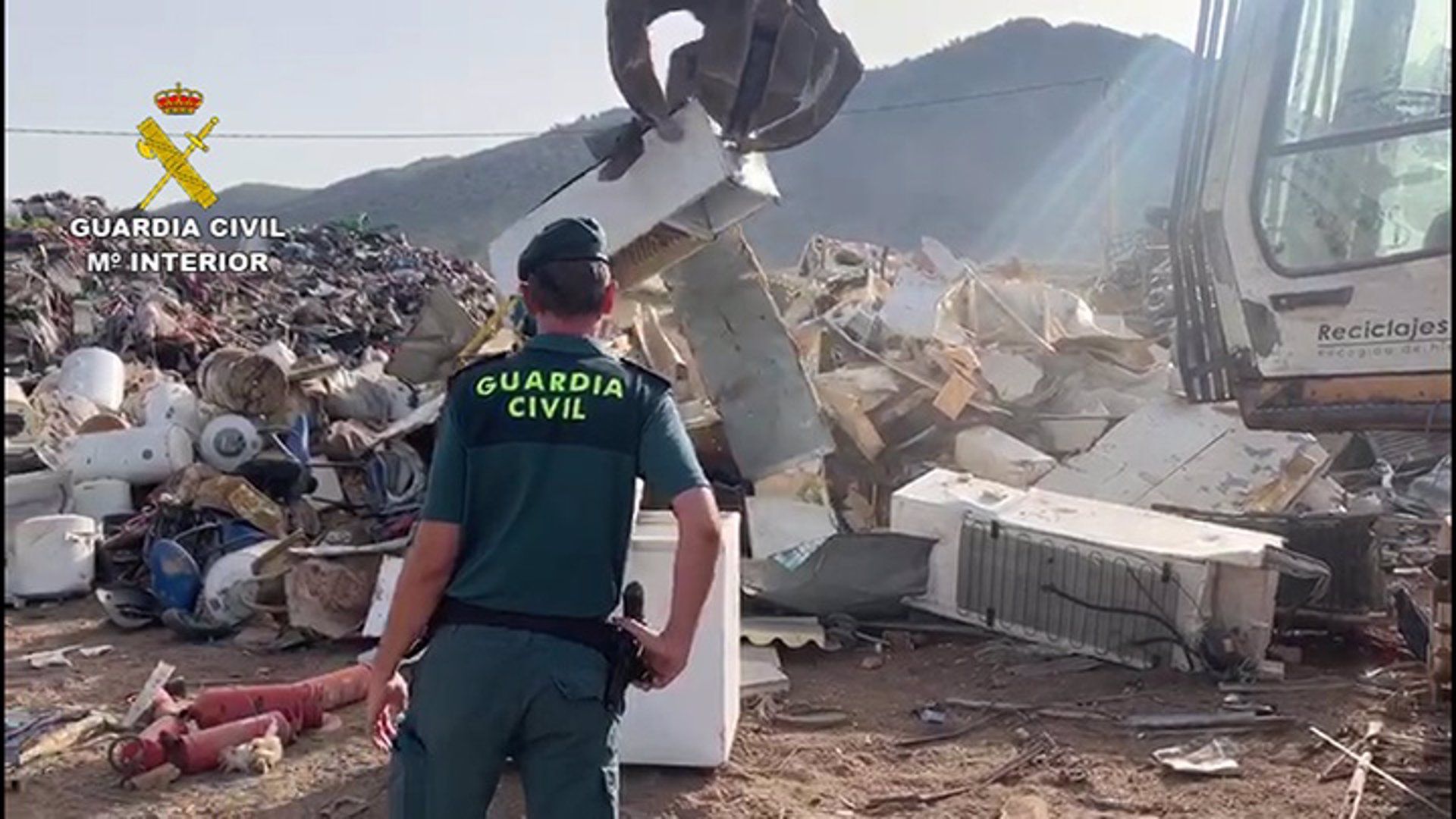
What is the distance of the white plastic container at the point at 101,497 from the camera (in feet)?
25.3

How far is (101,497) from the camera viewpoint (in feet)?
25.4

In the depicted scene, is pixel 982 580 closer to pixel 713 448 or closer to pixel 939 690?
pixel 939 690

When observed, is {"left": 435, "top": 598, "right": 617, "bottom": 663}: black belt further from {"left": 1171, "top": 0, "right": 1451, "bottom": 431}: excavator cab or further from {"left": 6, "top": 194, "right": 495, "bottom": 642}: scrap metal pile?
{"left": 6, "top": 194, "right": 495, "bottom": 642}: scrap metal pile

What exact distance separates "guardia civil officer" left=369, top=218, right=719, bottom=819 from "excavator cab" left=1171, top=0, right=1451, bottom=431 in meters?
2.43

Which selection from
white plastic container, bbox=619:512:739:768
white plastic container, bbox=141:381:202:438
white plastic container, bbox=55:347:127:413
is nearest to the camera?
white plastic container, bbox=619:512:739:768

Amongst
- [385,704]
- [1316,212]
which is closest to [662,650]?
[385,704]

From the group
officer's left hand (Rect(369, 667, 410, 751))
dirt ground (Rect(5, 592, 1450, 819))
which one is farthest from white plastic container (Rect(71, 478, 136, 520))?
officer's left hand (Rect(369, 667, 410, 751))

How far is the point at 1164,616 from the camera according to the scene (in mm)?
5121

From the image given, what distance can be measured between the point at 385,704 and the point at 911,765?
88.1 inches

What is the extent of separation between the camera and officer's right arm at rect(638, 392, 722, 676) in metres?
2.63

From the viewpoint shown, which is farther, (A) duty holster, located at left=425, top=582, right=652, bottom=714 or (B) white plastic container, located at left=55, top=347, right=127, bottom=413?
(B) white plastic container, located at left=55, top=347, right=127, bottom=413

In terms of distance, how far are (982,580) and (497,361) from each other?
3.38m

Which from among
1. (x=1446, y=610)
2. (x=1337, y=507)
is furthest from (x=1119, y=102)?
(x=1446, y=610)

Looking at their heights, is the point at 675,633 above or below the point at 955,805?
above
